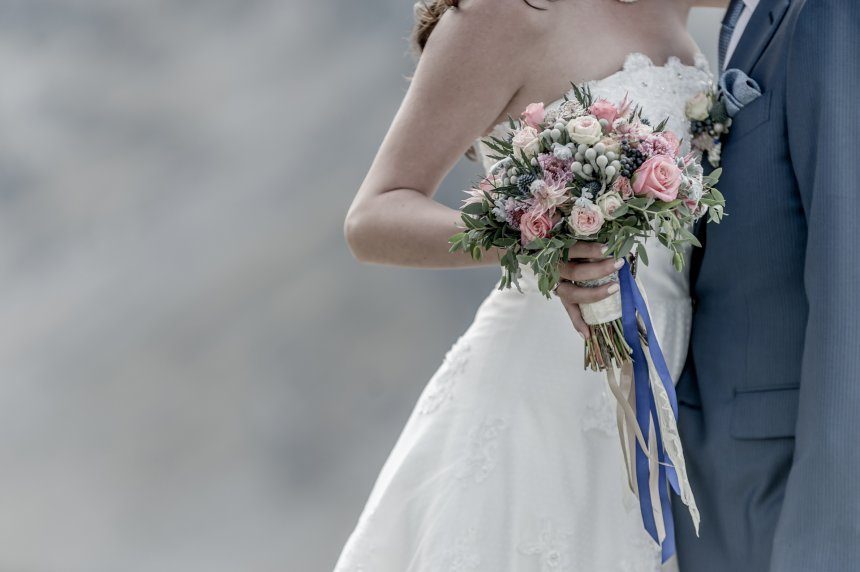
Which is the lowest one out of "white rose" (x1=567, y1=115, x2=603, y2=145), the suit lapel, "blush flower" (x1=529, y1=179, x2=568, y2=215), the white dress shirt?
"blush flower" (x1=529, y1=179, x2=568, y2=215)

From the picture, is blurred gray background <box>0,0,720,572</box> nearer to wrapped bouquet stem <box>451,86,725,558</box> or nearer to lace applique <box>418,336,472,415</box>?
lace applique <box>418,336,472,415</box>

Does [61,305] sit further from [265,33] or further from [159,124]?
[265,33]

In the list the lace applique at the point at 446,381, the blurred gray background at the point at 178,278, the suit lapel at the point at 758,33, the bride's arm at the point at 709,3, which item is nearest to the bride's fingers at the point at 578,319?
the lace applique at the point at 446,381

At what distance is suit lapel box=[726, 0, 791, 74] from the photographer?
147 cm

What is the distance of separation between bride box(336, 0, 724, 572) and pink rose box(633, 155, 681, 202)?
15.5 inches

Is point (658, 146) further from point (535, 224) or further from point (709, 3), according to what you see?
point (709, 3)

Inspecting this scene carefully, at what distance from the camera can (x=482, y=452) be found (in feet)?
5.28

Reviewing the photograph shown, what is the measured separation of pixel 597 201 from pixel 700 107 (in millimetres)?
466

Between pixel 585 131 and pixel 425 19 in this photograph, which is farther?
pixel 425 19

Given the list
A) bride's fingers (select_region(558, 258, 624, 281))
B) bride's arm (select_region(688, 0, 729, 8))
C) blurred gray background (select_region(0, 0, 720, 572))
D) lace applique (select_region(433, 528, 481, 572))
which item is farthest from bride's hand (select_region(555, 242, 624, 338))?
blurred gray background (select_region(0, 0, 720, 572))

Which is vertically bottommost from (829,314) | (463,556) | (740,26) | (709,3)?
(463,556)

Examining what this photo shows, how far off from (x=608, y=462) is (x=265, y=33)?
2918 millimetres

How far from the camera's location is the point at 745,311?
1.45 m

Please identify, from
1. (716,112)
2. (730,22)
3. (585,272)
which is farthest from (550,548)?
(730,22)
